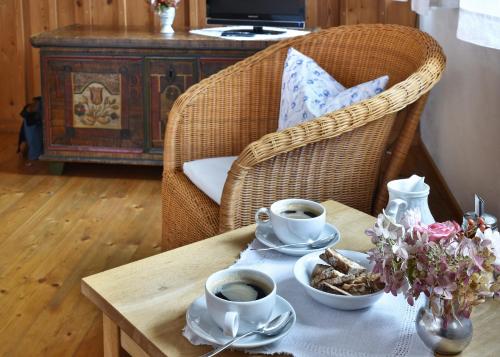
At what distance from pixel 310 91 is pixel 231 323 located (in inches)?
52.8

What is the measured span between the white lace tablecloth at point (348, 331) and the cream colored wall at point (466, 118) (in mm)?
1081

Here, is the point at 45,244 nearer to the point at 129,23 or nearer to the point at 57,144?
the point at 57,144

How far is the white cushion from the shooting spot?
7.09 ft

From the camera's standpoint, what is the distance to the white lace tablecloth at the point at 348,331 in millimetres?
1154

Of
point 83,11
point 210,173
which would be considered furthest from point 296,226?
point 83,11

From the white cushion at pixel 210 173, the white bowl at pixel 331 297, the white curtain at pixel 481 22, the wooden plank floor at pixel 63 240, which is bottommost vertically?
the wooden plank floor at pixel 63 240

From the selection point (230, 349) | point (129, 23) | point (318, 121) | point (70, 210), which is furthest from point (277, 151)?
point (129, 23)

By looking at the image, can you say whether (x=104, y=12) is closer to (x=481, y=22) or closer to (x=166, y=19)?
(x=166, y=19)

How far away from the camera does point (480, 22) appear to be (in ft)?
6.14

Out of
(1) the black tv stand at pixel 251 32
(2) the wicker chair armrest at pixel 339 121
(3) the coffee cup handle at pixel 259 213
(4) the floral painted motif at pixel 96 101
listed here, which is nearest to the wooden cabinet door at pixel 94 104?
(4) the floral painted motif at pixel 96 101

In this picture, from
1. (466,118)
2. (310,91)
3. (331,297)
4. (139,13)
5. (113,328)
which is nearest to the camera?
(331,297)

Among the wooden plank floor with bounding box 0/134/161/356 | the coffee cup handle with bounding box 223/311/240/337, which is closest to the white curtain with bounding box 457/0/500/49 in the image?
the coffee cup handle with bounding box 223/311/240/337

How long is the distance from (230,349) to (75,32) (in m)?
2.91

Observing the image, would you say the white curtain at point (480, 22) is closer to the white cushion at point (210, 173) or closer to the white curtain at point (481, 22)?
the white curtain at point (481, 22)
